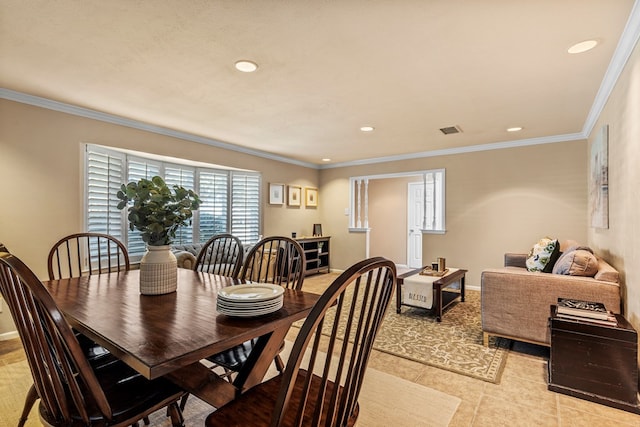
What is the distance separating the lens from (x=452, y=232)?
521 cm

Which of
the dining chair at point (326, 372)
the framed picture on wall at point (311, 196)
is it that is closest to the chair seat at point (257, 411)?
the dining chair at point (326, 372)

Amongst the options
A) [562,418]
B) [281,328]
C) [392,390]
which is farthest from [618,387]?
[281,328]

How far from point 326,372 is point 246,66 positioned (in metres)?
2.21

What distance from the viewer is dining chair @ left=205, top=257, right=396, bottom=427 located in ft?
2.47

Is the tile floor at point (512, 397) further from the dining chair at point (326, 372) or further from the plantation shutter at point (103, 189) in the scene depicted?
the plantation shutter at point (103, 189)

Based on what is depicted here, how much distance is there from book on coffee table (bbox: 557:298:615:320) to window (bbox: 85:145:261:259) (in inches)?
147

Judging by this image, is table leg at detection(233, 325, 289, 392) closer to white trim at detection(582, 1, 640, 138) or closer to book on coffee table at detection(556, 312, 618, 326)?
book on coffee table at detection(556, 312, 618, 326)

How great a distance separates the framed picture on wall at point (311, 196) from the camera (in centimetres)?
647

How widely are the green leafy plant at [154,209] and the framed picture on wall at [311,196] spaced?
4.83 metres

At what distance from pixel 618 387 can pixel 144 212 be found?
2867 millimetres

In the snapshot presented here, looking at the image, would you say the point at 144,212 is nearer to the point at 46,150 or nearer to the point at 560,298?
the point at 46,150

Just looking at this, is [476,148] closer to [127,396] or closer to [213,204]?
[213,204]

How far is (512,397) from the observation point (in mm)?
1999

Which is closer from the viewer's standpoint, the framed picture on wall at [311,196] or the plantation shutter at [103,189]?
the plantation shutter at [103,189]
